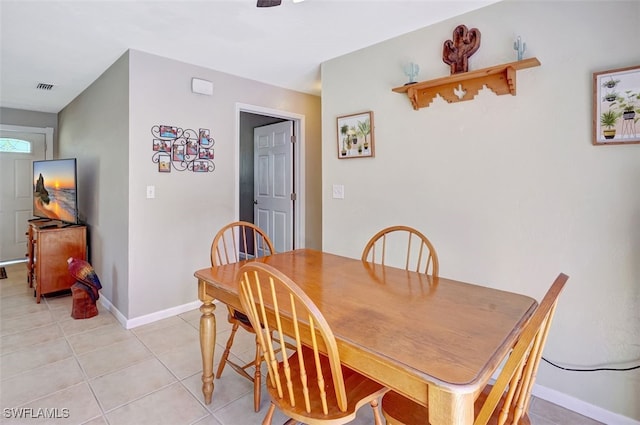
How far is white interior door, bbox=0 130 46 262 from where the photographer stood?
4.86m

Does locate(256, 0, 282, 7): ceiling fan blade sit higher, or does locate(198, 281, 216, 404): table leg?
locate(256, 0, 282, 7): ceiling fan blade

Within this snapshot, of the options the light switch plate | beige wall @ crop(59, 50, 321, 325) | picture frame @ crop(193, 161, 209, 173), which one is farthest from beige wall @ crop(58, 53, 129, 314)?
the light switch plate

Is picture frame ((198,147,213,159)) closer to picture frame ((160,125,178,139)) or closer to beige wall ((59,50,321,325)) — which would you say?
beige wall ((59,50,321,325))

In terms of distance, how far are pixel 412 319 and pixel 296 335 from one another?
0.40 m

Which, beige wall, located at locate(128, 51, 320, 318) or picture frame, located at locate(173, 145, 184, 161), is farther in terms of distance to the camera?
picture frame, located at locate(173, 145, 184, 161)

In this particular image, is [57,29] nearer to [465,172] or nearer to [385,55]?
[385,55]

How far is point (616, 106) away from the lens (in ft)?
5.39

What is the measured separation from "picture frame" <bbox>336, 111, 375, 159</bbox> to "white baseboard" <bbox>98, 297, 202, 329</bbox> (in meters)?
2.02

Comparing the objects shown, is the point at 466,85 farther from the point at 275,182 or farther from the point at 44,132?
the point at 44,132

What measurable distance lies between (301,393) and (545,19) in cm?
227

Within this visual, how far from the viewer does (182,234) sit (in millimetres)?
3090

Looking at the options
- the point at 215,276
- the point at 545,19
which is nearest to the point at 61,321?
the point at 215,276

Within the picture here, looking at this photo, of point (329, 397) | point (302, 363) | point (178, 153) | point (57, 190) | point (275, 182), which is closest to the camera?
point (302, 363)

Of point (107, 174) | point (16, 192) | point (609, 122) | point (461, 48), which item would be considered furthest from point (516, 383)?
point (16, 192)
